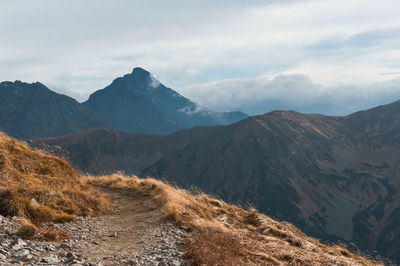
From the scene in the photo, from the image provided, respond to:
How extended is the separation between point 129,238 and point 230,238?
145 inches

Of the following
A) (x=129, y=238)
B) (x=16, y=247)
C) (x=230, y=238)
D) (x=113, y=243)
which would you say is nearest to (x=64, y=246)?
(x=16, y=247)

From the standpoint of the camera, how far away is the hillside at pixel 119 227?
912 cm

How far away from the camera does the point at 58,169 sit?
18.0 m

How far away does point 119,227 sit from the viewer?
12922mm

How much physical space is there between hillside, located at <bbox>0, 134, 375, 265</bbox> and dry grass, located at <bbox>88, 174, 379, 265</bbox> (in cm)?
4

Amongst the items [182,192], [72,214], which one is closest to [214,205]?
[182,192]

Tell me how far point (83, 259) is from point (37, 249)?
135 cm

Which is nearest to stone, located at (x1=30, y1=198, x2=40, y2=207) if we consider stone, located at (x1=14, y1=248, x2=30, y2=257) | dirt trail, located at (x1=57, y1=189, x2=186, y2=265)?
dirt trail, located at (x1=57, y1=189, x2=186, y2=265)

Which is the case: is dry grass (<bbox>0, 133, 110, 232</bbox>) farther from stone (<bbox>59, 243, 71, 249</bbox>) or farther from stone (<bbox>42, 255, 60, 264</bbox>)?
stone (<bbox>42, 255, 60, 264</bbox>)

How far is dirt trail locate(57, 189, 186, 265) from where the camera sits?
29.8 ft

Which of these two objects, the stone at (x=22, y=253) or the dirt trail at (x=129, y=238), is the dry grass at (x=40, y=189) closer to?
the dirt trail at (x=129, y=238)

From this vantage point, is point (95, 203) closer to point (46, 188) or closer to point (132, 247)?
point (46, 188)

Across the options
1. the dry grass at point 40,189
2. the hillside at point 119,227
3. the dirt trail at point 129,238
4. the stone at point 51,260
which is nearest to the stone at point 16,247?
the hillside at point 119,227

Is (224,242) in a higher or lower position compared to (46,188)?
lower
